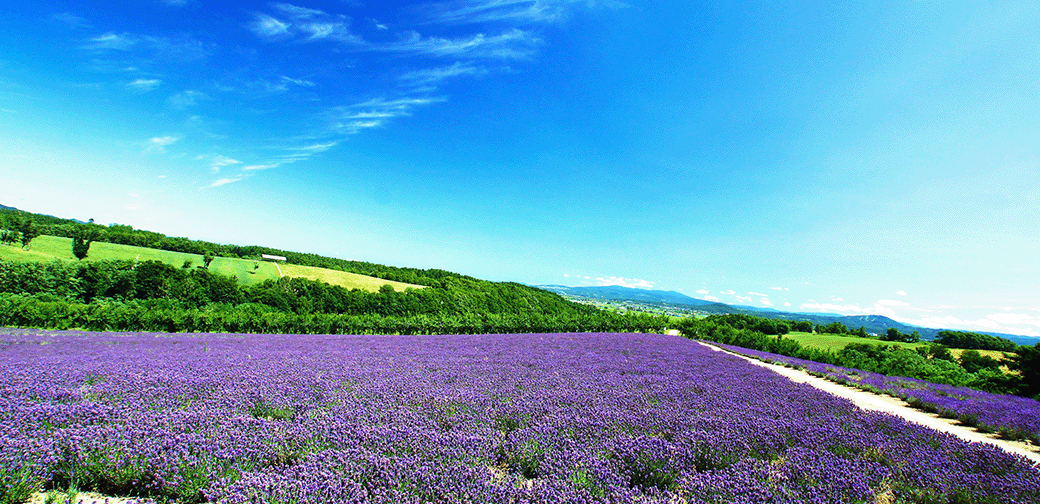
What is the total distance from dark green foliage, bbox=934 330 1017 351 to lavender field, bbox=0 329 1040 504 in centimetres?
2649

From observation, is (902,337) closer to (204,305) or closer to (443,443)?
(443,443)

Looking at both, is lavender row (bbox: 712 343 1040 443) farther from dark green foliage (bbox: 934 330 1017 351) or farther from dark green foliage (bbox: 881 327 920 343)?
dark green foliage (bbox: 881 327 920 343)

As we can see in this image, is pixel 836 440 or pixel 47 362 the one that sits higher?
pixel 836 440

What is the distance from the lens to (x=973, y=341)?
2227 centimetres

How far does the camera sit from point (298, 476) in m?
2.92

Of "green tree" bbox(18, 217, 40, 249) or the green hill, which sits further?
"green tree" bbox(18, 217, 40, 249)

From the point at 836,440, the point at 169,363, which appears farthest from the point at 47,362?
the point at 836,440

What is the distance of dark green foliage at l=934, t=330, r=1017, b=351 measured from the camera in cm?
2073

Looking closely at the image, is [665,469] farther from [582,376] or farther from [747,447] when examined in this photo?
[582,376]

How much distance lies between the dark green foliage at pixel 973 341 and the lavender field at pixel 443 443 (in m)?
26.5

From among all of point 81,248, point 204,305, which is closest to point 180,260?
point 81,248

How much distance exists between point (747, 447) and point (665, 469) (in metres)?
1.37

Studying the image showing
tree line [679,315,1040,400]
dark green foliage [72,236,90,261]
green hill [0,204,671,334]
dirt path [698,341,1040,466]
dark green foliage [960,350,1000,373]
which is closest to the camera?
dirt path [698,341,1040,466]

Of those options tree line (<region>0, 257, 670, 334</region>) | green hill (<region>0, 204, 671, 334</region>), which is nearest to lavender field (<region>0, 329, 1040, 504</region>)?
tree line (<region>0, 257, 670, 334</region>)
